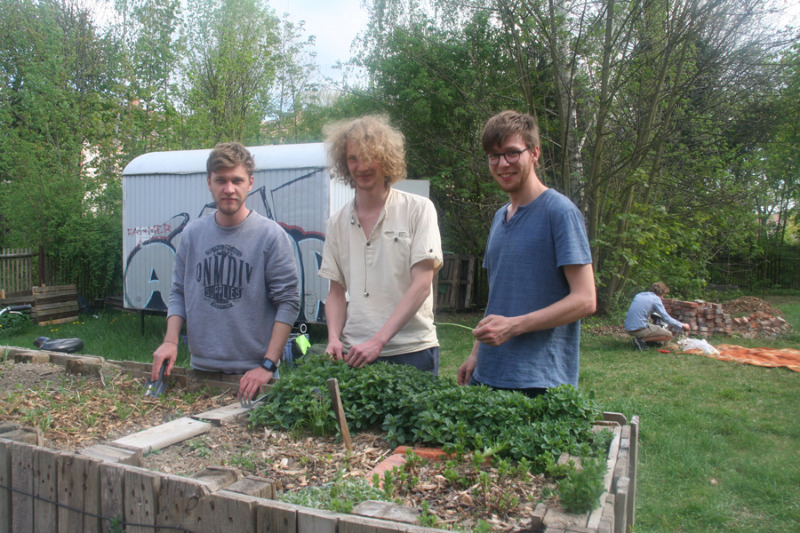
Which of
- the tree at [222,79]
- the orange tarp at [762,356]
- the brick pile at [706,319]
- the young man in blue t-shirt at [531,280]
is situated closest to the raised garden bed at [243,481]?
the young man in blue t-shirt at [531,280]

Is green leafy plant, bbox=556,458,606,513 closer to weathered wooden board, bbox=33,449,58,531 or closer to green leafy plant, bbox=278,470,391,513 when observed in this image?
green leafy plant, bbox=278,470,391,513

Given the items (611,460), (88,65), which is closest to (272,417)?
(611,460)

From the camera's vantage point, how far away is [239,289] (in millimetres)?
2934

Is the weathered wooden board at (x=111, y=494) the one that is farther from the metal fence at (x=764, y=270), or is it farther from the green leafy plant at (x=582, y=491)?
the metal fence at (x=764, y=270)

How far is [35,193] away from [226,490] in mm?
13154

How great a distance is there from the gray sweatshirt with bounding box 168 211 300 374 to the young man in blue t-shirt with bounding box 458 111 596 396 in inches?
43.2

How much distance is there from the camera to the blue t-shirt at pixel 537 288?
87.7 inches

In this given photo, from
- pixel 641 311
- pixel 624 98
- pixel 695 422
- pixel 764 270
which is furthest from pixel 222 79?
pixel 764 270

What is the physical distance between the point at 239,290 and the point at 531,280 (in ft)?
4.66

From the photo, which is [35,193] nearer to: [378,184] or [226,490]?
[378,184]

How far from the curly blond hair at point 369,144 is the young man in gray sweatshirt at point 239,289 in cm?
41

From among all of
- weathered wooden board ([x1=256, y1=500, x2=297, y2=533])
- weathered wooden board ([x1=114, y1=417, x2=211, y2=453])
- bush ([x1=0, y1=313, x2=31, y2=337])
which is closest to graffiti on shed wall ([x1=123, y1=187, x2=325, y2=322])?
bush ([x1=0, y1=313, x2=31, y2=337])

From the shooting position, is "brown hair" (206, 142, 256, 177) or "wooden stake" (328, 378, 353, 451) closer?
"wooden stake" (328, 378, 353, 451)

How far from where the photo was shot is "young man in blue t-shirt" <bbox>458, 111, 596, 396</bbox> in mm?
2154
